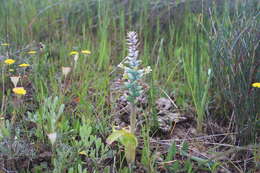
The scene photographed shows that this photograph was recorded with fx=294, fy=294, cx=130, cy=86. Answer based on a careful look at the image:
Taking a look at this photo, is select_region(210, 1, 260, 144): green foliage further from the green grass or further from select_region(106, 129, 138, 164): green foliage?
select_region(106, 129, 138, 164): green foliage

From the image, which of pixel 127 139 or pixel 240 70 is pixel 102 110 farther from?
pixel 240 70

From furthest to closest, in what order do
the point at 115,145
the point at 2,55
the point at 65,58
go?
1. the point at 65,58
2. the point at 2,55
3. the point at 115,145

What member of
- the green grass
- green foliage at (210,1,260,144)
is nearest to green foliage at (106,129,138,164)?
the green grass

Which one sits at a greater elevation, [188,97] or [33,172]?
[188,97]

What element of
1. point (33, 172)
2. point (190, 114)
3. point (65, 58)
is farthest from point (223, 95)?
point (65, 58)

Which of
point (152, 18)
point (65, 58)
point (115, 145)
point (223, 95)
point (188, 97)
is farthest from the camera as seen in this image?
point (152, 18)

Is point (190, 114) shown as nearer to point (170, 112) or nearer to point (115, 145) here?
point (170, 112)

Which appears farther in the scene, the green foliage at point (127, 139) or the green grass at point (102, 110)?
the green grass at point (102, 110)

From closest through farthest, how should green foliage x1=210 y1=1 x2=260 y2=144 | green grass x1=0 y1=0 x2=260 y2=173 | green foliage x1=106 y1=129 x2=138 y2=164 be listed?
green foliage x1=106 y1=129 x2=138 y2=164 → green grass x1=0 y1=0 x2=260 y2=173 → green foliage x1=210 y1=1 x2=260 y2=144

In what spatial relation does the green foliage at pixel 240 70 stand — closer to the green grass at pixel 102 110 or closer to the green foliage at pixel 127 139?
the green grass at pixel 102 110

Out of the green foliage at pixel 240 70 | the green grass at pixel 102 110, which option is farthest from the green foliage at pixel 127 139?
the green foliage at pixel 240 70

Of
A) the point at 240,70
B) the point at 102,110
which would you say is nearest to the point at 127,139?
the point at 102,110

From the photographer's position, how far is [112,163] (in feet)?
4.12

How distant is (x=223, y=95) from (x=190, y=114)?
0.68 feet
